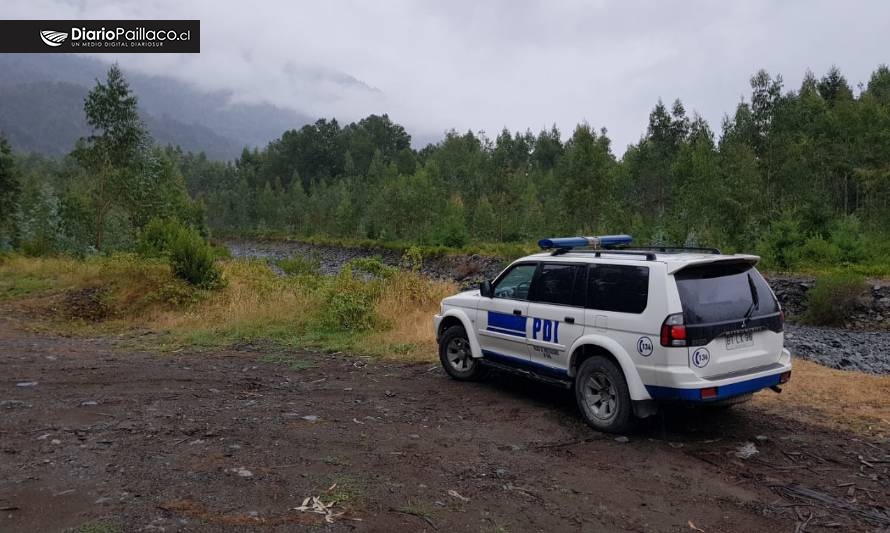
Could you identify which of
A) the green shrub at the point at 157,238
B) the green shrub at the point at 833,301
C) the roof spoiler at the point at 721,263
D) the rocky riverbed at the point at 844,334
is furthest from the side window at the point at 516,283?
the green shrub at the point at 833,301

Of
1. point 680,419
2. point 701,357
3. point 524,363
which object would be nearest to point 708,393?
point 701,357

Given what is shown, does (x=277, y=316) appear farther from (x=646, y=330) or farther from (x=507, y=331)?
(x=646, y=330)

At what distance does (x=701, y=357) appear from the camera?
541 centimetres

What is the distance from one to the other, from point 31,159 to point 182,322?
14321 cm

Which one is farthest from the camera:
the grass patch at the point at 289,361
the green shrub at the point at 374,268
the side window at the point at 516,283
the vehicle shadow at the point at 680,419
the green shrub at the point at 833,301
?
the green shrub at the point at 833,301

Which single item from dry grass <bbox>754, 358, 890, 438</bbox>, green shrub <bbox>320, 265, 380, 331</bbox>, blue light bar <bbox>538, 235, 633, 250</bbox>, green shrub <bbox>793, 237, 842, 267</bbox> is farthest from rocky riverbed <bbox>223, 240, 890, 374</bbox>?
blue light bar <bbox>538, 235, 633, 250</bbox>

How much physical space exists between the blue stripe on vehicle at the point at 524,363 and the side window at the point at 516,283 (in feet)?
2.39

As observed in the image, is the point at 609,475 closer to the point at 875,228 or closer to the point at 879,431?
the point at 879,431

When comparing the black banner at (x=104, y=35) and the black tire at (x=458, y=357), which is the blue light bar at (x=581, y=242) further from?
the black banner at (x=104, y=35)

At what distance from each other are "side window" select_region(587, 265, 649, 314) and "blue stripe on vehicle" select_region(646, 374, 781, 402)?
756 millimetres

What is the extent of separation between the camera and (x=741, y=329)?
5641 millimetres

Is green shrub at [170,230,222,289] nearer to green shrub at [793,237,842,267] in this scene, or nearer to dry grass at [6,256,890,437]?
dry grass at [6,256,890,437]

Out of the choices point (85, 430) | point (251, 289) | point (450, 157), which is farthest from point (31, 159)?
point (85, 430)

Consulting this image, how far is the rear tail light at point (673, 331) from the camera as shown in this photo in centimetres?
536
